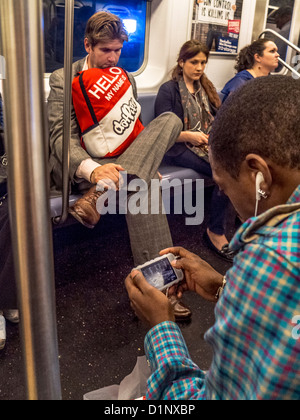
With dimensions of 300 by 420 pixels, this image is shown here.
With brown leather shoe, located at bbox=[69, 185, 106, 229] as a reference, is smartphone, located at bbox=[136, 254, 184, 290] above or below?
above

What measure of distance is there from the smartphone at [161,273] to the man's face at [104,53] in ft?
4.75

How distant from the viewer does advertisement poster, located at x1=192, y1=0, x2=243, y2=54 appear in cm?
376

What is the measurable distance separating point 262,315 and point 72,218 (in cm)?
179

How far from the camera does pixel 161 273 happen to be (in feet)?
4.55

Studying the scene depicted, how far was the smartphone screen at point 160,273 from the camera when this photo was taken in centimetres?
137

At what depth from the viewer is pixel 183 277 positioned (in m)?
1.37

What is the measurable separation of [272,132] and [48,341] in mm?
520

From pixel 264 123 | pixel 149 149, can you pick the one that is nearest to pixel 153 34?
pixel 149 149

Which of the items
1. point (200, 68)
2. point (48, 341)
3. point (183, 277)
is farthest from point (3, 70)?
point (200, 68)

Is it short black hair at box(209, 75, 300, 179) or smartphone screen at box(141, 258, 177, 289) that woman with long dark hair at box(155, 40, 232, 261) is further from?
short black hair at box(209, 75, 300, 179)

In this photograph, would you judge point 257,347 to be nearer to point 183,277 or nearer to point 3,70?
point 3,70

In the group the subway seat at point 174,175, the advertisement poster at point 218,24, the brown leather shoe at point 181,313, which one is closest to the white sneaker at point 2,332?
the brown leather shoe at point 181,313

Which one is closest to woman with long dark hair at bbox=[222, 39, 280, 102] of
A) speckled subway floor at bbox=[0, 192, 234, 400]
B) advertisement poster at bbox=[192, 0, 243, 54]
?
advertisement poster at bbox=[192, 0, 243, 54]
